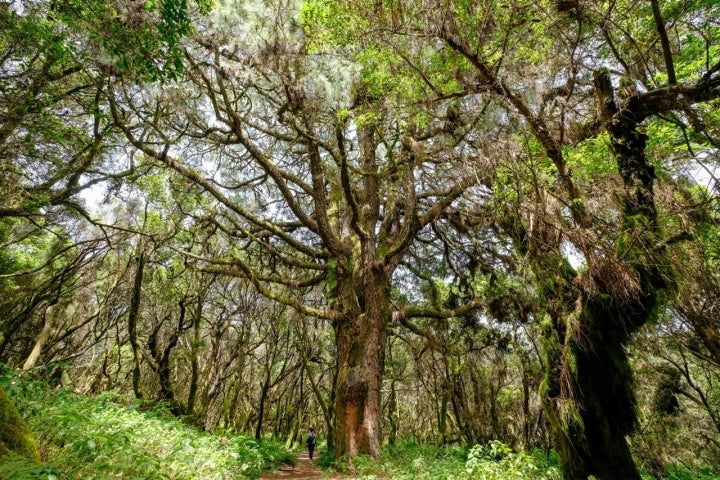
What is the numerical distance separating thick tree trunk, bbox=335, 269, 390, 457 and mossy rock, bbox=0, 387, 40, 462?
460 cm

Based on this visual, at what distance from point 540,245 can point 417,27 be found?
9.14 feet

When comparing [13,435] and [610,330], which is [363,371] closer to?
[610,330]

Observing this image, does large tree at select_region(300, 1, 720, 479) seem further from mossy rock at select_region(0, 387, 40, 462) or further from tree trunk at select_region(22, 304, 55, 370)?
tree trunk at select_region(22, 304, 55, 370)

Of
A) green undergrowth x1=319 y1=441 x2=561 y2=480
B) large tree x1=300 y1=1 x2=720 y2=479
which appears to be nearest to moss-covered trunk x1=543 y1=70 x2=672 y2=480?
large tree x1=300 y1=1 x2=720 y2=479

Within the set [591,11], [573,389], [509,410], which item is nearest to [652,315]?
[573,389]

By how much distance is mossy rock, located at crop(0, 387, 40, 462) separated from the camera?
277cm

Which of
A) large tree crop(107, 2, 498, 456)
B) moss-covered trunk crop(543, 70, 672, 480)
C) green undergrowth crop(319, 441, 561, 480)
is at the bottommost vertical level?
green undergrowth crop(319, 441, 561, 480)

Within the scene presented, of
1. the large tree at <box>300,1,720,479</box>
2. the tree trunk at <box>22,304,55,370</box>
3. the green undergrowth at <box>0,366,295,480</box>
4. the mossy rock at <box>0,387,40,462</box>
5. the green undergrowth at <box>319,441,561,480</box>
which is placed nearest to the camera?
the mossy rock at <box>0,387,40,462</box>

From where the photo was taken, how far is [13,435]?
284cm

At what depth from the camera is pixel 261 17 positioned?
5.72 meters

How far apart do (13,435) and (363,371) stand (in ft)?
16.1

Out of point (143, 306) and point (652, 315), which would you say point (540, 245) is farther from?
point (143, 306)

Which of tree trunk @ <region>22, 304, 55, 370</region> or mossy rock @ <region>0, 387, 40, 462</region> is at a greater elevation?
tree trunk @ <region>22, 304, 55, 370</region>

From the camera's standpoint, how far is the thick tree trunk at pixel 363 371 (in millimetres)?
6441
